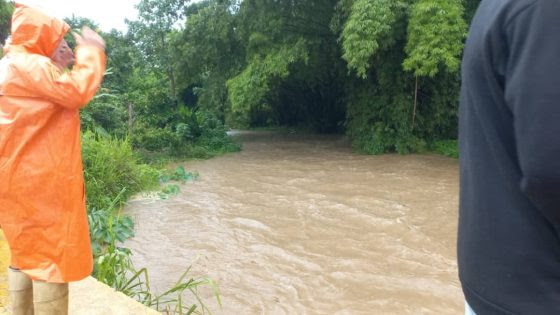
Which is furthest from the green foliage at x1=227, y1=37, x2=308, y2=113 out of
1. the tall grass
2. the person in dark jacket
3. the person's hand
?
the person in dark jacket

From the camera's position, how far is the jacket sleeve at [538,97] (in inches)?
28.7

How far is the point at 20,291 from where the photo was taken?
2.03 m

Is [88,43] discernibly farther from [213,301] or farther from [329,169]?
[329,169]

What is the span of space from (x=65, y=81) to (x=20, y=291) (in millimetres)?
945

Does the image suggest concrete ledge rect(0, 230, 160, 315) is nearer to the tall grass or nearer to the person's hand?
the tall grass

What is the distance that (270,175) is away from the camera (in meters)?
9.61

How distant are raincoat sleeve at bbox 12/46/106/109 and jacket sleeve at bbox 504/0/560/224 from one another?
150 cm

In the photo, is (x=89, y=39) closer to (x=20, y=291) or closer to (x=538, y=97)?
(x=20, y=291)

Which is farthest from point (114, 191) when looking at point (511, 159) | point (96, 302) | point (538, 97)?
point (538, 97)

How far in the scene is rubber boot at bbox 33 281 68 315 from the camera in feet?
6.10

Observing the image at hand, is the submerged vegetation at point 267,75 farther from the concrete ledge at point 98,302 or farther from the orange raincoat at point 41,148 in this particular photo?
the orange raincoat at point 41,148

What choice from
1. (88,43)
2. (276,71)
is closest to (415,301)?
(88,43)

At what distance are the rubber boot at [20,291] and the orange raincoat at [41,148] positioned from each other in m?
0.19

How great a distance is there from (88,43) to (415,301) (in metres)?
3.15
